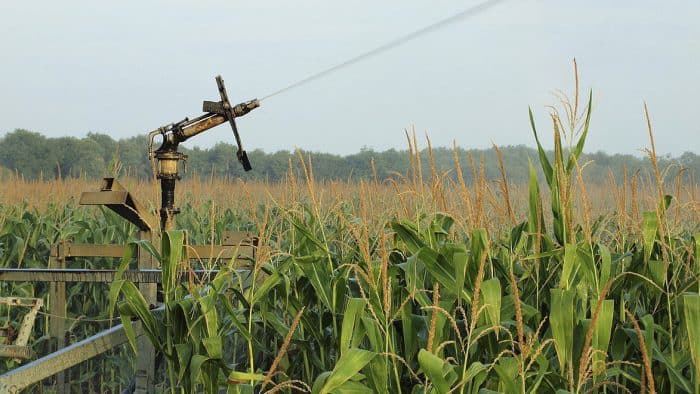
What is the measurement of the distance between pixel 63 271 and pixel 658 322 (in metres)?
2.78

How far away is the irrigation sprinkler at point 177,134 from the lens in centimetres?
508

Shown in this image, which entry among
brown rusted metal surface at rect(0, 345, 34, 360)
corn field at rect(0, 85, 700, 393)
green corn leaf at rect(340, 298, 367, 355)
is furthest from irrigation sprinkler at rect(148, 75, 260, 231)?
green corn leaf at rect(340, 298, 367, 355)

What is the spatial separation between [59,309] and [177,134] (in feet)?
4.27

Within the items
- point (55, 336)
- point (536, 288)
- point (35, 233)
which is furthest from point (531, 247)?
point (35, 233)

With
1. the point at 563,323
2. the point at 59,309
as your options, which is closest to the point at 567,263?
the point at 563,323

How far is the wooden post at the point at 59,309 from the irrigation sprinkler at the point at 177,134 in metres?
0.73

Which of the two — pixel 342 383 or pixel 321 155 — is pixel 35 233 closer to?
pixel 342 383

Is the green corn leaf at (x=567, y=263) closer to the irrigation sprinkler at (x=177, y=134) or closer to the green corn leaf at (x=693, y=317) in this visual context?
the green corn leaf at (x=693, y=317)

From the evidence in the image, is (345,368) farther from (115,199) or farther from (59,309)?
(59,309)

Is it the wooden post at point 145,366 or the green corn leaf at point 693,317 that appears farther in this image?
the wooden post at point 145,366

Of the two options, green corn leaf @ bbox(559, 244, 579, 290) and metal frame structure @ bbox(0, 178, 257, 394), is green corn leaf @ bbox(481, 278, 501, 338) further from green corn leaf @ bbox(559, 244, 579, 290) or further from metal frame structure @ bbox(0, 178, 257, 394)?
metal frame structure @ bbox(0, 178, 257, 394)

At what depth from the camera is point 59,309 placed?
493 centimetres

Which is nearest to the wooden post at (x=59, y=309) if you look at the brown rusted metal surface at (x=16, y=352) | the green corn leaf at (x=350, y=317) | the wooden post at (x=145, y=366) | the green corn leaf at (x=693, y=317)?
the brown rusted metal surface at (x=16, y=352)

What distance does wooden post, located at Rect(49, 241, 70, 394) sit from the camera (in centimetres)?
483
